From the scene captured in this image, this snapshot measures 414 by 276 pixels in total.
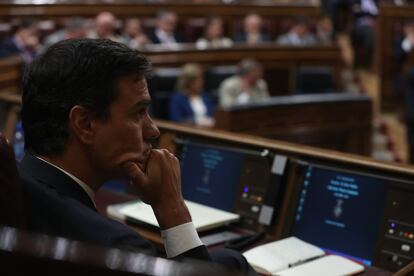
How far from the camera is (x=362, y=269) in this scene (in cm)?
140

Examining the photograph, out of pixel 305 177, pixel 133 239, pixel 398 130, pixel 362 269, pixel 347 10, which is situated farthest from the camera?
pixel 347 10

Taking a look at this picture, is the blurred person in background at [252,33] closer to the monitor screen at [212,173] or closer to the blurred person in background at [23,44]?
the blurred person in background at [23,44]

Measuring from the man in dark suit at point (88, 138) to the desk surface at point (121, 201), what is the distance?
0.41m

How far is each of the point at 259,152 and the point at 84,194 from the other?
73 cm

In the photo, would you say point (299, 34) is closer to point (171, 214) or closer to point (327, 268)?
point (327, 268)

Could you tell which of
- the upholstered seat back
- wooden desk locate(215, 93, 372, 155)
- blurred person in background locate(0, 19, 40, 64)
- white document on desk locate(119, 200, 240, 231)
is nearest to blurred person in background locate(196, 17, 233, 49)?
blurred person in background locate(0, 19, 40, 64)

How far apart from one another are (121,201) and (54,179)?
0.85 metres

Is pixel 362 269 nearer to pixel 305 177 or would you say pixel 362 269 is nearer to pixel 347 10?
pixel 305 177

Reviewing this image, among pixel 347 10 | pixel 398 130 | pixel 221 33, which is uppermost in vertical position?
pixel 347 10

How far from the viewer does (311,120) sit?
3.91m

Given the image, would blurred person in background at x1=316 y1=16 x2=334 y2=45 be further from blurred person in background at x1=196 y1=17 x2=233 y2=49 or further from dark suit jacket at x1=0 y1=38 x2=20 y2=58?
dark suit jacket at x1=0 y1=38 x2=20 y2=58

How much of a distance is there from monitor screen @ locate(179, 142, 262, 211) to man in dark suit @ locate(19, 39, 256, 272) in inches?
25.0

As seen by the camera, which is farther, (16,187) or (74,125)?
(74,125)

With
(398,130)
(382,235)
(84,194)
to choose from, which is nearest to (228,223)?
(382,235)
